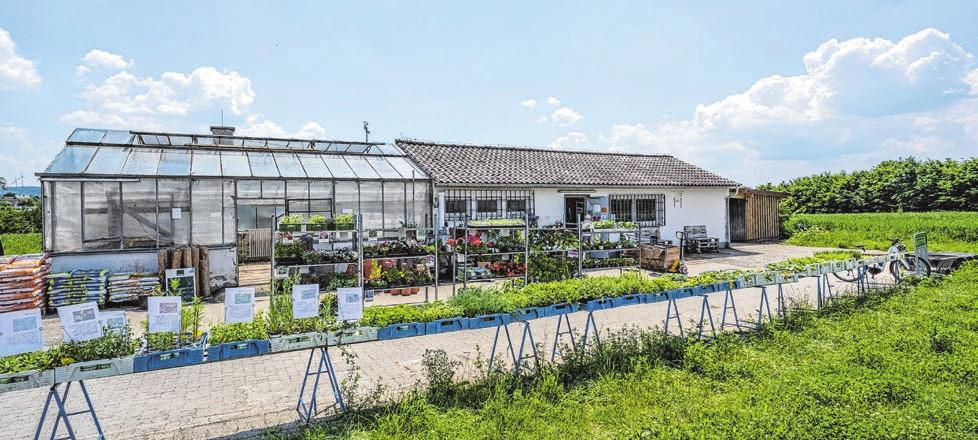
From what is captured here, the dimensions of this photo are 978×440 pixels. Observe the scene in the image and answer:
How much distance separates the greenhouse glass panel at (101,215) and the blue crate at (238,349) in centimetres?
989

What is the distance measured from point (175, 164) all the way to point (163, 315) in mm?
10488

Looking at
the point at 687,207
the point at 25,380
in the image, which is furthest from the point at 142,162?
the point at 687,207

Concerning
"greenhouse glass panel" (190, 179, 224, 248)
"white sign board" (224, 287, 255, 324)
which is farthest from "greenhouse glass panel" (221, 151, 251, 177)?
"white sign board" (224, 287, 255, 324)

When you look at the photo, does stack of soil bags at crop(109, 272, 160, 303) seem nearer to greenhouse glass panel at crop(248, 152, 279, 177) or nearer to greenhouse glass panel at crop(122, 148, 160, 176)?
greenhouse glass panel at crop(122, 148, 160, 176)

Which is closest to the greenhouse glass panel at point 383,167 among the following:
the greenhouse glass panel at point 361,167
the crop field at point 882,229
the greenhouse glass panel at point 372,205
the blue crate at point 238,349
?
the greenhouse glass panel at point 361,167

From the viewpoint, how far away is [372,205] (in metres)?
14.8

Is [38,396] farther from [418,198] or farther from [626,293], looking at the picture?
[418,198]

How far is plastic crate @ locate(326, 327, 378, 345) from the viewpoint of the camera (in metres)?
5.05

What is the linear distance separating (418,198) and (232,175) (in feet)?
16.9

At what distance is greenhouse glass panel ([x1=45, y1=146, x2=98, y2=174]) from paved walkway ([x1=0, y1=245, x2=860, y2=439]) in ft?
25.1

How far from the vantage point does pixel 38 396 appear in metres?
6.07

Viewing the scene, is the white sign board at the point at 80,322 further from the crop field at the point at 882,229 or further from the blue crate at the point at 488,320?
the crop field at the point at 882,229

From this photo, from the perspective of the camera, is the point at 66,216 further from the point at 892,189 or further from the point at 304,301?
the point at 892,189

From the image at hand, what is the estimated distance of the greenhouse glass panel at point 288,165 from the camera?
1410 cm
